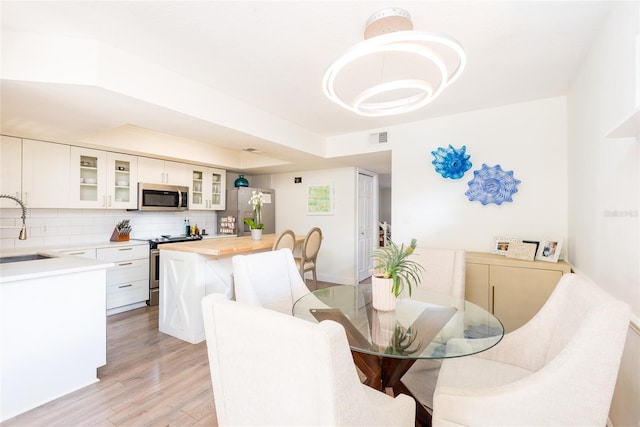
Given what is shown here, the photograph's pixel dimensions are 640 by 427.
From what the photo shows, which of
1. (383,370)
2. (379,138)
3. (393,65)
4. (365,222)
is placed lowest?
(383,370)

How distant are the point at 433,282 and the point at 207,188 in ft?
12.9

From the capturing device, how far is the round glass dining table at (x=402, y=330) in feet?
4.24

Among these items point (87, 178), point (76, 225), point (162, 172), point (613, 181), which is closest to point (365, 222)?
point (162, 172)

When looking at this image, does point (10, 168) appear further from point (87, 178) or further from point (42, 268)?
point (42, 268)

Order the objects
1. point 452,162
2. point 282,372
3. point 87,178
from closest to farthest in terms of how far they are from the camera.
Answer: point 282,372
point 452,162
point 87,178

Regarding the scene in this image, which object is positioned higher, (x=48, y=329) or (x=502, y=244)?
(x=502, y=244)

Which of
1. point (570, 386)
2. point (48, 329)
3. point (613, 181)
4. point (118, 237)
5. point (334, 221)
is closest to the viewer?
point (570, 386)

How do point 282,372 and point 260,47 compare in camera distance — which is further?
point 260,47

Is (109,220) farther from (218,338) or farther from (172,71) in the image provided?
(218,338)

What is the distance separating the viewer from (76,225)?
12.1 feet

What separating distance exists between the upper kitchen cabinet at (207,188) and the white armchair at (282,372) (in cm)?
411

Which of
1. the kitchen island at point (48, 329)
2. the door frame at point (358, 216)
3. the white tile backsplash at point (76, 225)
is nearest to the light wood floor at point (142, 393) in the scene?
the kitchen island at point (48, 329)

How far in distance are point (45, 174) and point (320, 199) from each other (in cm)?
363

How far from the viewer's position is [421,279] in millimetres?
2436
